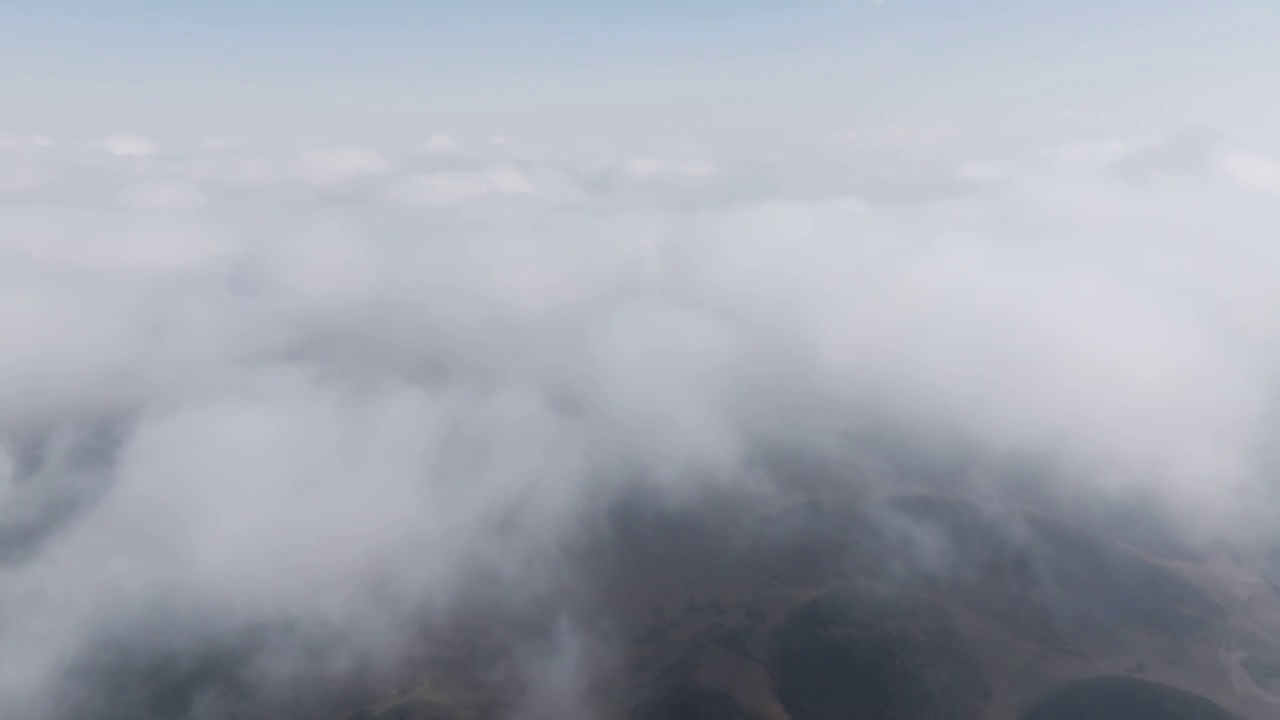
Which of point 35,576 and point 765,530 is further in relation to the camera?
point 765,530

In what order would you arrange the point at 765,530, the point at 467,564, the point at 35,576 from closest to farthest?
the point at 35,576, the point at 467,564, the point at 765,530

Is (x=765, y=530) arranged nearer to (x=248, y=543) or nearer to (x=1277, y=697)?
(x=1277, y=697)

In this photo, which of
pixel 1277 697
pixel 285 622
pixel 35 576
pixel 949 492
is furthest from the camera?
pixel 949 492

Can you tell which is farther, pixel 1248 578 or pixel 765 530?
pixel 765 530

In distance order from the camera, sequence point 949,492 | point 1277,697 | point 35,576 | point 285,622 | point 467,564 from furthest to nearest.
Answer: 1. point 949,492
2. point 467,564
3. point 35,576
4. point 285,622
5. point 1277,697

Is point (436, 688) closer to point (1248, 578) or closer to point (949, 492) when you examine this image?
point (949, 492)

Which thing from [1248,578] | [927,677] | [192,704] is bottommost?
[1248,578]

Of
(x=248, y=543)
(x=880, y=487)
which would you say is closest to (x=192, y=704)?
(x=248, y=543)

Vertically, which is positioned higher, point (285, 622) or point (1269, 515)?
point (285, 622)

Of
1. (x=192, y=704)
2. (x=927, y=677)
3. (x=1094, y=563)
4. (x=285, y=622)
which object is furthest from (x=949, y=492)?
(x=192, y=704)
